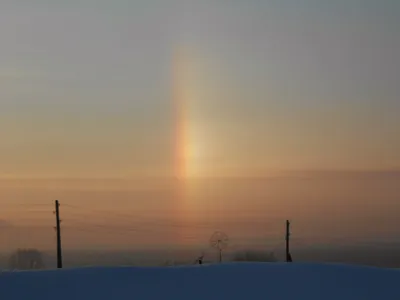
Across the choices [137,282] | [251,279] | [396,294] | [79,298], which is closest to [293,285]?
[251,279]

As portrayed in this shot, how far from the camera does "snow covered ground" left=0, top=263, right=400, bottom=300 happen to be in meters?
14.0

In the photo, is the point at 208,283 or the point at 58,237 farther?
the point at 58,237

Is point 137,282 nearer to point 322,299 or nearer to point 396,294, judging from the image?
point 322,299

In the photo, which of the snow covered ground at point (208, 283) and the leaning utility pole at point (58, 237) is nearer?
the snow covered ground at point (208, 283)

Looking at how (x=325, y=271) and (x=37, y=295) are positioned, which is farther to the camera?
(x=325, y=271)

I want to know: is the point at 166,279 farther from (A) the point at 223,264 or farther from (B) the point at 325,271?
(B) the point at 325,271

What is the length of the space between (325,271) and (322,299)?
1.74 m

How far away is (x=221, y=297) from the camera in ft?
45.5

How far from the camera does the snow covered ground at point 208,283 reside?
14000 mm

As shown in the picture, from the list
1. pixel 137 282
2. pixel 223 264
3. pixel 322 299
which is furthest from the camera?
pixel 223 264

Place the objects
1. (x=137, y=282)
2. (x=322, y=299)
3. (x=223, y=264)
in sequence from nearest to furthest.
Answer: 1. (x=322, y=299)
2. (x=137, y=282)
3. (x=223, y=264)

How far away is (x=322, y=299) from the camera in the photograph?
1375 centimetres

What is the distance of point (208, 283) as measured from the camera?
48.1 ft

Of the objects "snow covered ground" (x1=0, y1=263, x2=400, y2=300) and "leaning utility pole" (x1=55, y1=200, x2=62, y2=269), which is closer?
"snow covered ground" (x1=0, y1=263, x2=400, y2=300)
